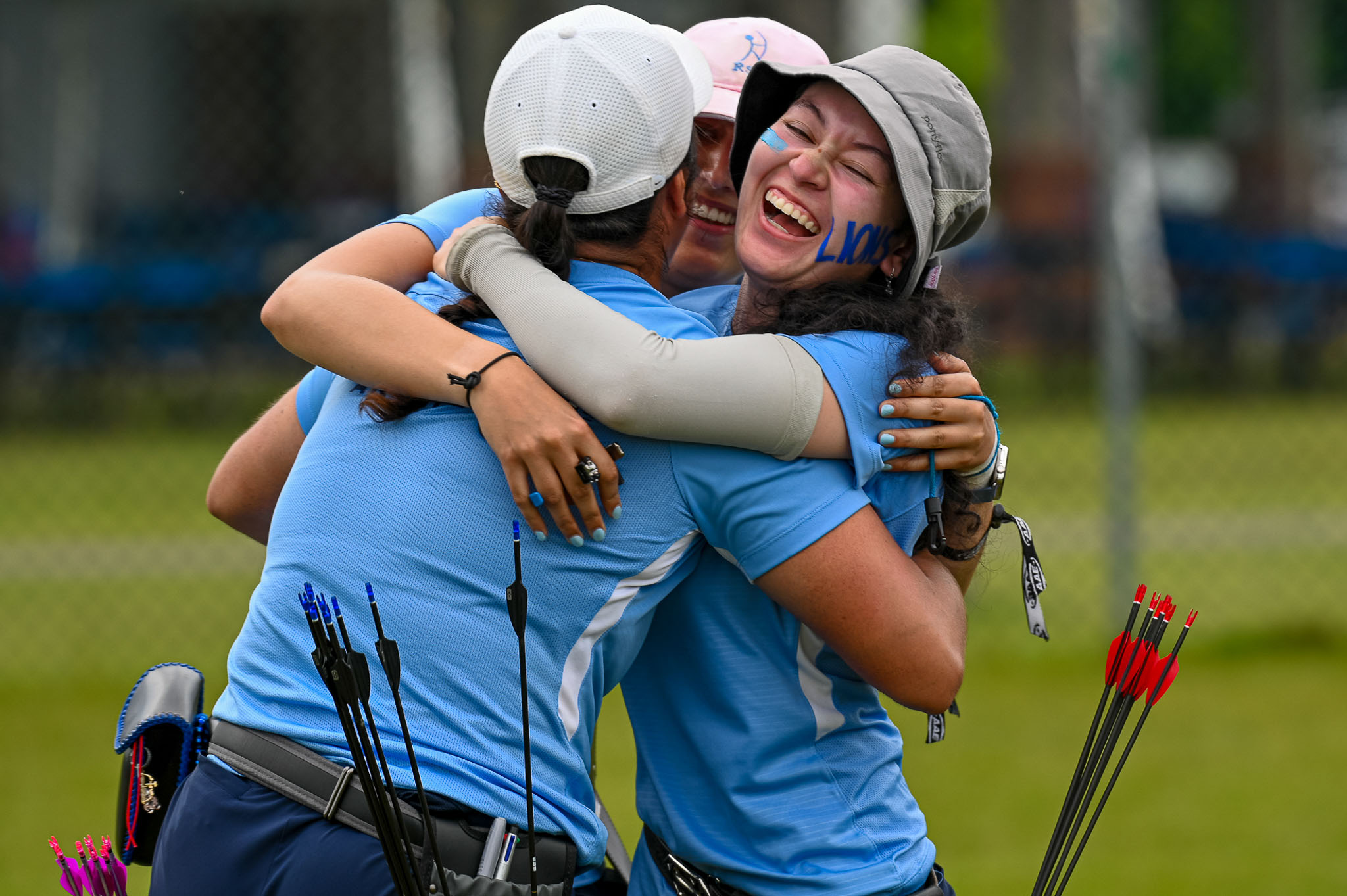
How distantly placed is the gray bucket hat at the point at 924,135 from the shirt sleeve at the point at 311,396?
76 cm

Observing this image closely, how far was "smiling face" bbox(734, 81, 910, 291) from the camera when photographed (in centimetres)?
215

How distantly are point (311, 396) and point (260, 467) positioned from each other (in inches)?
6.6

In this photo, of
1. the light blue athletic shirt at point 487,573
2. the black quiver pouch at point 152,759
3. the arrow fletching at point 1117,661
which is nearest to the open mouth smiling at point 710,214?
the light blue athletic shirt at point 487,573

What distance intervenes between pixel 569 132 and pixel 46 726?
16.7ft

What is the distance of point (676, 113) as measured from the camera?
2.01 m

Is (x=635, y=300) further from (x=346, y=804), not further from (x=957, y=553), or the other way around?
(x=346, y=804)

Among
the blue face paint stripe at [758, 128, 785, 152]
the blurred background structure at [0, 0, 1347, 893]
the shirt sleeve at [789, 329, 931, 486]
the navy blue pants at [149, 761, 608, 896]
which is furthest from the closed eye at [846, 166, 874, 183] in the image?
the navy blue pants at [149, 761, 608, 896]

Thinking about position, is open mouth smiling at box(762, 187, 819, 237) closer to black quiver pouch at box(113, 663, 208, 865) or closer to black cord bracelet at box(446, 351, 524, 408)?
black cord bracelet at box(446, 351, 524, 408)

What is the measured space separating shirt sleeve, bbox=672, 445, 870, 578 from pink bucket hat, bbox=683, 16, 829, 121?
2.94ft

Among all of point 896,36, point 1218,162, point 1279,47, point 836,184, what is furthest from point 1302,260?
point 836,184

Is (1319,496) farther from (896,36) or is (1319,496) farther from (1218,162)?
(1218,162)

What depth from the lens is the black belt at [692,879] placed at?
2127 mm

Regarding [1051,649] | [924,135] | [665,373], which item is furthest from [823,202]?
[1051,649]

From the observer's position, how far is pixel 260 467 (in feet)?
7.88
